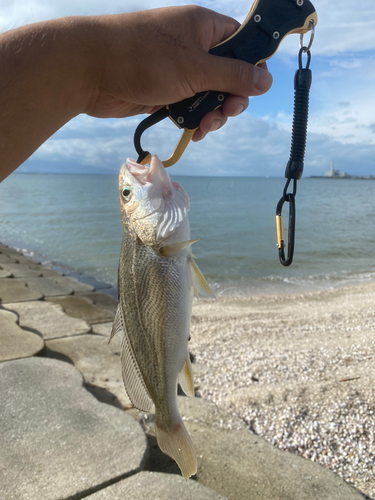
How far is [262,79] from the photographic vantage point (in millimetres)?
2053

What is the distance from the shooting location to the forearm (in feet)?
6.00

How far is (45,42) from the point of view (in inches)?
72.6

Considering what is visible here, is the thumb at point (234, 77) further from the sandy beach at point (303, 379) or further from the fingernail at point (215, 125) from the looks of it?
the sandy beach at point (303, 379)

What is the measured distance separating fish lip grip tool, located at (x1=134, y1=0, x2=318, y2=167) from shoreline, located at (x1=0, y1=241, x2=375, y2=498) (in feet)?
9.95

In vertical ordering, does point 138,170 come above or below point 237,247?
above

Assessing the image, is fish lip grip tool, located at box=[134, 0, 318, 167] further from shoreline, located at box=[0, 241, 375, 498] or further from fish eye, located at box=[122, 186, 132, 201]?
shoreline, located at box=[0, 241, 375, 498]

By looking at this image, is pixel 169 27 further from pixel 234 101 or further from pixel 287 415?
pixel 287 415

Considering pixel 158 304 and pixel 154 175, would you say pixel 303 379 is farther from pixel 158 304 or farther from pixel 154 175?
pixel 154 175

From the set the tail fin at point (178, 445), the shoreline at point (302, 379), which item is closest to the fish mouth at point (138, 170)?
the tail fin at point (178, 445)

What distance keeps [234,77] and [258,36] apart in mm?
280

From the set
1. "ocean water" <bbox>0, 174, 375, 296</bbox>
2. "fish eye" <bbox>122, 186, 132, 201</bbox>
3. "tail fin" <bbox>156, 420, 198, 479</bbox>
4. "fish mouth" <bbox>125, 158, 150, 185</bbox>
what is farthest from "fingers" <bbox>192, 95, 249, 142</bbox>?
"ocean water" <bbox>0, 174, 375, 296</bbox>

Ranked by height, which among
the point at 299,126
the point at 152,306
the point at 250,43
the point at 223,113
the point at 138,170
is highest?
the point at 250,43

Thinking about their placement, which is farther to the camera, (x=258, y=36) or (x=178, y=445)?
(x=258, y=36)

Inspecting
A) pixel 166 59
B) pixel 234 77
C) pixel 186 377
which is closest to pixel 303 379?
pixel 186 377
